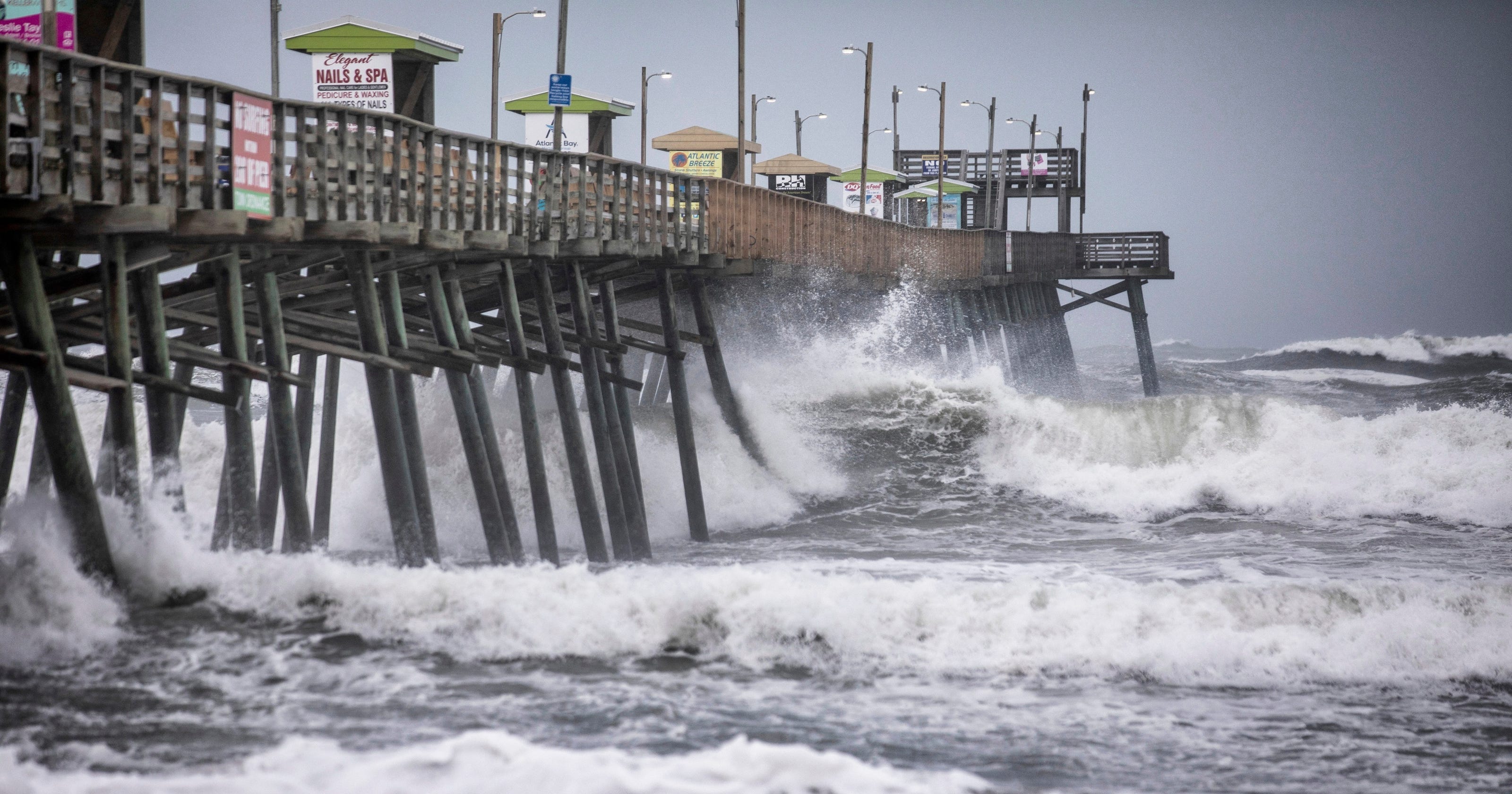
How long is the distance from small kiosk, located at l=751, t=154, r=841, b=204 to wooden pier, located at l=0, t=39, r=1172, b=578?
51.5ft

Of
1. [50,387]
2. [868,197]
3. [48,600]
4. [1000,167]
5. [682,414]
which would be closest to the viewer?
[50,387]

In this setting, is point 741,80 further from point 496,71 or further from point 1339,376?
point 1339,376

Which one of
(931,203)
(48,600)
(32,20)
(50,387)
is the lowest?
(48,600)

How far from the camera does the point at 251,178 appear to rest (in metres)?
10.2

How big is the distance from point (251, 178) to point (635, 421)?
12.9 metres

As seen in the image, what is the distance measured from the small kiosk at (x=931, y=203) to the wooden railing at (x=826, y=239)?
9600 mm

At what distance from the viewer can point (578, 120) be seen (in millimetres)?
20938

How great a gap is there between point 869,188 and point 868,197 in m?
0.30

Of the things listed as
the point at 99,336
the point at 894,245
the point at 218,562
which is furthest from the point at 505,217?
the point at 894,245

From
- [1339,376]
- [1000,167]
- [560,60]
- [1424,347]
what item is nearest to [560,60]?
[560,60]

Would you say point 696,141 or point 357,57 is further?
point 696,141

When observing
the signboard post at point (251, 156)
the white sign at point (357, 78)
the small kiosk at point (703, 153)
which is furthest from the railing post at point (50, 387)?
the small kiosk at point (703, 153)

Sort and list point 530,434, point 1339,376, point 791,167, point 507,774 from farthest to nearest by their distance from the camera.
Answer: point 1339,376, point 791,167, point 530,434, point 507,774

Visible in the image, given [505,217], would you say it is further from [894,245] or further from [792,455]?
[894,245]
